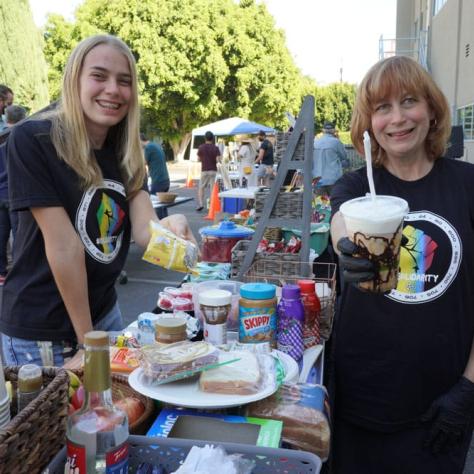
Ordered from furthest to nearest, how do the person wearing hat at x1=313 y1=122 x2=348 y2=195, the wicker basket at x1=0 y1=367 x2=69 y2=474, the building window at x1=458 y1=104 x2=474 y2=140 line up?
the building window at x1=458 y1=104 x2=474 y2=140, the person wearing hat at x1=313 y1=122 x2=348 y2=195, the wicker basket at x1=0 y1=367 x2=69 y2=474

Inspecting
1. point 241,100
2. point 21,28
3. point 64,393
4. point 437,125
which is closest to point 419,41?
point 241,100

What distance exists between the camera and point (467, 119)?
12.9 m

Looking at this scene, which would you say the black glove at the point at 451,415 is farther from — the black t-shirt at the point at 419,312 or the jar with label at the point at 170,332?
the jar with label at the point at 170,332

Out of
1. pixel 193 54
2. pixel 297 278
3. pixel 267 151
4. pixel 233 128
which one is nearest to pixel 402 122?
pixel 297 278

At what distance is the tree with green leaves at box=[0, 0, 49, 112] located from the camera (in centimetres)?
2209

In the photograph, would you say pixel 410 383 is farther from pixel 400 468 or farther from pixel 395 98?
pixel 395 98

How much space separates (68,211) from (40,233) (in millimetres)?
125

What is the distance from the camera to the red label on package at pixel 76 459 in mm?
929

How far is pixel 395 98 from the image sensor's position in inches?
69.3

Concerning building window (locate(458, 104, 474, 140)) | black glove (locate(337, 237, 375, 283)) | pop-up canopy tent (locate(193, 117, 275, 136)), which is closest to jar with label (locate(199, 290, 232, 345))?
black glove (locate(337, 237, 375, 283))

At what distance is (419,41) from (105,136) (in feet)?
69.4

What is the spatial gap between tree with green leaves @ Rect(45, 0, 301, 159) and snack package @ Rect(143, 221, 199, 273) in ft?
81.9

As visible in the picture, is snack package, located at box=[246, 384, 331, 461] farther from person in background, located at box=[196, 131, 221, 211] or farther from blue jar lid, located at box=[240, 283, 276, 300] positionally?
person in background, located at box=[196, 131, 221, 211]

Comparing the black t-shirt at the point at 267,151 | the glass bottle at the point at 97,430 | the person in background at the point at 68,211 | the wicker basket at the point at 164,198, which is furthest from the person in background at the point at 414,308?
the black t-shirt at the point at 267,151
